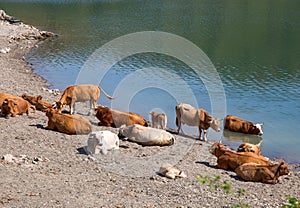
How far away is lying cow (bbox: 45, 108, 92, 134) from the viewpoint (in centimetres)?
1656

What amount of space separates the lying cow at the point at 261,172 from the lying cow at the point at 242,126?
6478mm

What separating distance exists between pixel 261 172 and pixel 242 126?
275 inches

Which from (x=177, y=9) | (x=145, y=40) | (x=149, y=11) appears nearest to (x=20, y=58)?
(x=145, y=40)

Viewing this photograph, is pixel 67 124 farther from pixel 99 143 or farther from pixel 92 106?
pixel 92 106

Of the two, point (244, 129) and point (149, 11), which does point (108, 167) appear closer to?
point (244, 129)

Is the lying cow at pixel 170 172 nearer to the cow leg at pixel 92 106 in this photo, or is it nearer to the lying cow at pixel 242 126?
the cow leg at pixel 92 106

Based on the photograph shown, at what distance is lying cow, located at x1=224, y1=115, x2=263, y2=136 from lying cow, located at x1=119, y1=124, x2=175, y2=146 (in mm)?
4735

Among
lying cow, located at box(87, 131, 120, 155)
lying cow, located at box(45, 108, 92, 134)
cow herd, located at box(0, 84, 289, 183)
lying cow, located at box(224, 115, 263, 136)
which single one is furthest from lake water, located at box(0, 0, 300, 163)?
lying cow, located at box(87, 131, 120, 155)

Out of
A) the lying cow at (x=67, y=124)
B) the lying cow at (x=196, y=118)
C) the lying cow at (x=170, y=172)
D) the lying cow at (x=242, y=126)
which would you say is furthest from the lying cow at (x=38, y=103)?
the lying cow at (x=170, y=172)

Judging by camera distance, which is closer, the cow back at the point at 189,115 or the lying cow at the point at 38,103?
the cow back at the point at 189,115

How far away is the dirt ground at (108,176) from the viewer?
34.9ft

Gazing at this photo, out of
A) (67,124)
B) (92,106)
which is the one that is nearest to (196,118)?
(92,106)

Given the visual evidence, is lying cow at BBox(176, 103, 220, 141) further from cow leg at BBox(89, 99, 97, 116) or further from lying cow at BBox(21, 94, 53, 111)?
lying cow at BBox(21, 94, 53, 111)

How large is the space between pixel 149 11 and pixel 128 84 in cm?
3878
